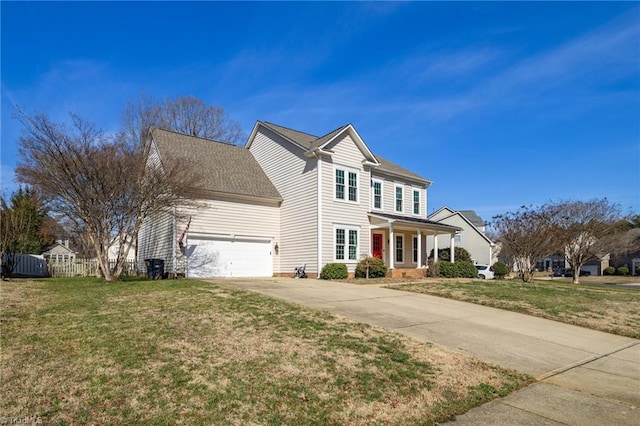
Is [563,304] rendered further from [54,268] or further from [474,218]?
[474,218]

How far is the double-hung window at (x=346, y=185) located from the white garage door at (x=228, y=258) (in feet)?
15.5

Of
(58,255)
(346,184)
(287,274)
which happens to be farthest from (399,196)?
(58,255)

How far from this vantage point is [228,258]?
66.2 feet

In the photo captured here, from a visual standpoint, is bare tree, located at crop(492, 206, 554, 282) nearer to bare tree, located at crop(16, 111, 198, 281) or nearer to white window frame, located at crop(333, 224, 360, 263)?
white window frame, located at crop(333, 224, 360, 263)

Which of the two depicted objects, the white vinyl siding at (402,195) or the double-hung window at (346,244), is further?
the white vinyl siding at (402,195)

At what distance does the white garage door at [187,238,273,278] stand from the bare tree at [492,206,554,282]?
17.0 m

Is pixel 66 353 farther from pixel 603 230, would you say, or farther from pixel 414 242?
pixel 603 230

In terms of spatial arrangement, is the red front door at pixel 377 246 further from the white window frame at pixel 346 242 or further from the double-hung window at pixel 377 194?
the white window frame at pixel 346 242

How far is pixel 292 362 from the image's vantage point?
19.7 ft

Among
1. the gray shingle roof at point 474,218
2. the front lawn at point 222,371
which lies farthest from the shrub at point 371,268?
the gray shingle roof at point 474,218

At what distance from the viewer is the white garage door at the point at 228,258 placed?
62.9 feet

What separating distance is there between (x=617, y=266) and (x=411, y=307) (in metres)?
60.9

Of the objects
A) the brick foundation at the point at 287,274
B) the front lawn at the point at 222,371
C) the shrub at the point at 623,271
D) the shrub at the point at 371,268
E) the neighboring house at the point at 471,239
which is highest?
the neighboring house at the point at 471,239

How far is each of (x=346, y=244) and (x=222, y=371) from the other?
53.9 feet
